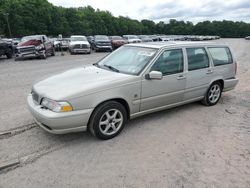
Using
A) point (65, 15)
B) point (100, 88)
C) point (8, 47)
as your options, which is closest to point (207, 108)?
point (100, 88)

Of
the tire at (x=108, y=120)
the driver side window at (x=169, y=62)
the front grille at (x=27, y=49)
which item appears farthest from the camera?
the front grille at (x=27, y=49)

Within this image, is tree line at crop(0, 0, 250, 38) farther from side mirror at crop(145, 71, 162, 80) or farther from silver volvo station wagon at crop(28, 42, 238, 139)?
side mirror at crop(145, 71, 162, 80)

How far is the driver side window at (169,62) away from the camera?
4410 millimetres

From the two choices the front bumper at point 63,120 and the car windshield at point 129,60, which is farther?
the car windshield at point 129,60

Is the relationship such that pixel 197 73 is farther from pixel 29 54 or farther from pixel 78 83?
pixel 29 54

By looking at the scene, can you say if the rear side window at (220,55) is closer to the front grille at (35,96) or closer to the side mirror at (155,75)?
the side mirror at (155,75)

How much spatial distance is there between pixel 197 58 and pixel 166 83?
115 cm

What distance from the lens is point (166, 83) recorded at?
4512 millimetres

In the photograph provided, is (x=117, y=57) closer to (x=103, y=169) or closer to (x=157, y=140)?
(x=157, y=140)

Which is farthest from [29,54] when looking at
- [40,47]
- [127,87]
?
[127,87]

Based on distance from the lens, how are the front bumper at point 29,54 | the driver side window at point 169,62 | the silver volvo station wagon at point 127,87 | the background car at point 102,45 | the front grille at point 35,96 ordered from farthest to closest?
the background car at point 102,45
the front bumper at point 29,54
the driver side window at point 169,62
the front grille at point 35,96
the silver volvo station wagon at point 127,87

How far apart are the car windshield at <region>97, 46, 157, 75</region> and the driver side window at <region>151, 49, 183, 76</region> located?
18 cm

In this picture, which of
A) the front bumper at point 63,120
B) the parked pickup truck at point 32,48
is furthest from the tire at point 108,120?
the parked pickup truck at point 32,48

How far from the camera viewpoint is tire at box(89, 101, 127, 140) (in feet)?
12.2
